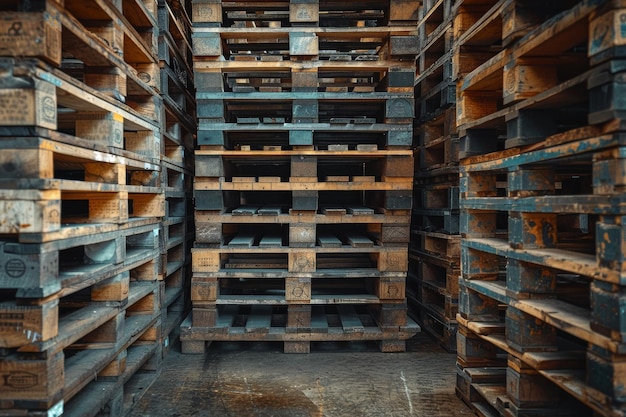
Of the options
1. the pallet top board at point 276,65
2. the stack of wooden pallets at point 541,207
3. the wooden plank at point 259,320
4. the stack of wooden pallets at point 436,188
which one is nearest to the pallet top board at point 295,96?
the pallet top board at point 276,65

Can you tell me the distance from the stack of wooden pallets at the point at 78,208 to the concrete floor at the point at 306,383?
401 mm

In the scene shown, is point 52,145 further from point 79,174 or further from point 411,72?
point 411,72

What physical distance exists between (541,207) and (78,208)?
470cm

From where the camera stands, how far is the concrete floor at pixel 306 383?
11.2 ft

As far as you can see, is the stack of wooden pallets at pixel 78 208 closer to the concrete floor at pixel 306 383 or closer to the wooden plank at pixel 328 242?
the concrete floor at pixel 306 383

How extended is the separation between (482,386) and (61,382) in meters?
3.17

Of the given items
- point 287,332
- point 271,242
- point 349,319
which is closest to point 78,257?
point 271,242

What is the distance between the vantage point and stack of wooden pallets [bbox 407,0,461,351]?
4.76 m

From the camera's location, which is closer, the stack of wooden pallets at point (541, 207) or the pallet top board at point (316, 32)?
the stack of wooden pallets at point (541, 207)

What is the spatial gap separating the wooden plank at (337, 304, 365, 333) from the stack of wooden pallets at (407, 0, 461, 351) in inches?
43.1

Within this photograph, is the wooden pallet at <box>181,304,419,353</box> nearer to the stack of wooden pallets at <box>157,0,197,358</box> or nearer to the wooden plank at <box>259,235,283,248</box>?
the stack of wooden pallets at <box>157,0,197,358</box>

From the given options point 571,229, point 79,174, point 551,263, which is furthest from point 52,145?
point 571,229

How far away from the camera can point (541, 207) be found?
2.55m

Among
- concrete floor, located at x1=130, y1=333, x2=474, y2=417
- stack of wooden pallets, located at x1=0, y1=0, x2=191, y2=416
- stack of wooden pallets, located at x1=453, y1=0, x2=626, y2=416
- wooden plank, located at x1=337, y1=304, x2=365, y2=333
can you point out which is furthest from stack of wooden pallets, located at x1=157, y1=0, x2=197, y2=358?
stack of wooden pallets, located at x1=453, y1=0, x2=626, y2=416
